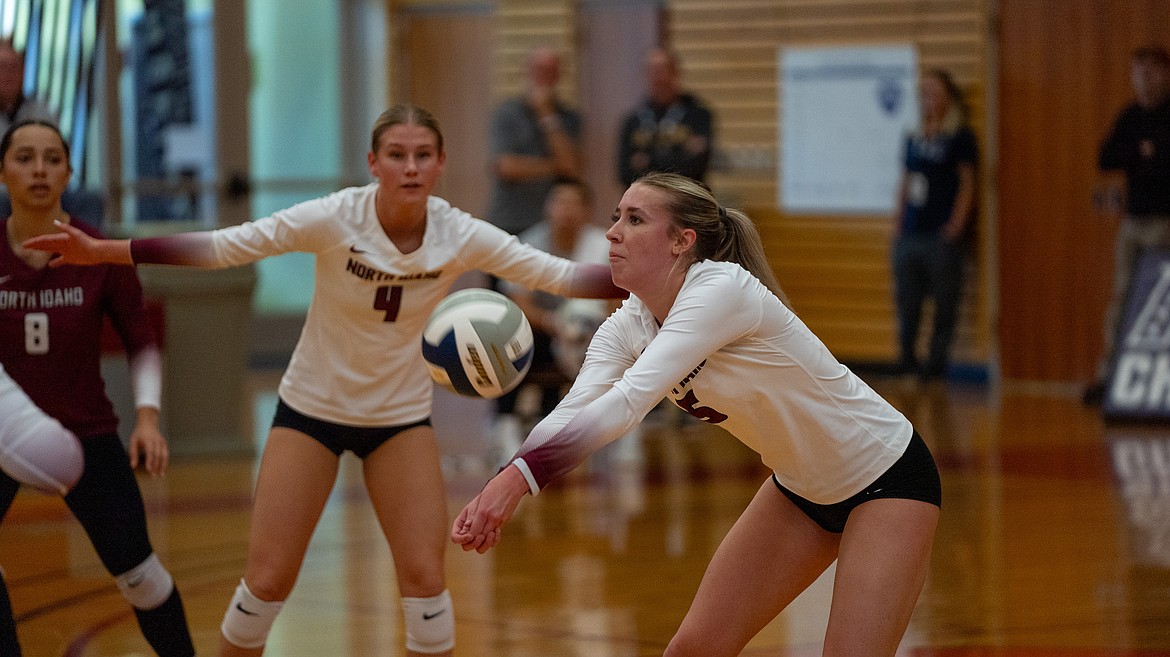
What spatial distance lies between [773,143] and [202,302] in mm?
5416

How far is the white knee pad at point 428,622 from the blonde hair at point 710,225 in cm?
145

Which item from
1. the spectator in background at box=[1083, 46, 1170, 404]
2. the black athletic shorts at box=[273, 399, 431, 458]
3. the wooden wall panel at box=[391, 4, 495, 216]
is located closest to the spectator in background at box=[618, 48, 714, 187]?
the spectator in background at box=[1083, 46, 1170, 404]

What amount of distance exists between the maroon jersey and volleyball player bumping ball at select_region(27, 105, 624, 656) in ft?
0.72

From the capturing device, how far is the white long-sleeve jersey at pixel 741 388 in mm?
A: 3221

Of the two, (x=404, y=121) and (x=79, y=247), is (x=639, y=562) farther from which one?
(x=79, y=247)

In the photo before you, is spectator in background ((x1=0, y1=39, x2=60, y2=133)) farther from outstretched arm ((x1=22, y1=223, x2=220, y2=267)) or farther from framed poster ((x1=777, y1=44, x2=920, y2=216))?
framed poster ((x1=777, y1=44, x2=920, y2=216))

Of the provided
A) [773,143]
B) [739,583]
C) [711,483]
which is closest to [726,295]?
[739,583]

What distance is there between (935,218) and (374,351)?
7561 mm

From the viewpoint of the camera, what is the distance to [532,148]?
32.9 ft

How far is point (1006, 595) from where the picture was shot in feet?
19.5

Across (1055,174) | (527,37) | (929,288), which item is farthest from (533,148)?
Result: (1055,174)

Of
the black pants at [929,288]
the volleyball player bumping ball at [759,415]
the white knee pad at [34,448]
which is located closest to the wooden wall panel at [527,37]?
the black pants at [929,288]

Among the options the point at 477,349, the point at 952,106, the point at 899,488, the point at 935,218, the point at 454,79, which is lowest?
the point at 899,488

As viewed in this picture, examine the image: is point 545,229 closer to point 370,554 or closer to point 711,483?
point 711,483
